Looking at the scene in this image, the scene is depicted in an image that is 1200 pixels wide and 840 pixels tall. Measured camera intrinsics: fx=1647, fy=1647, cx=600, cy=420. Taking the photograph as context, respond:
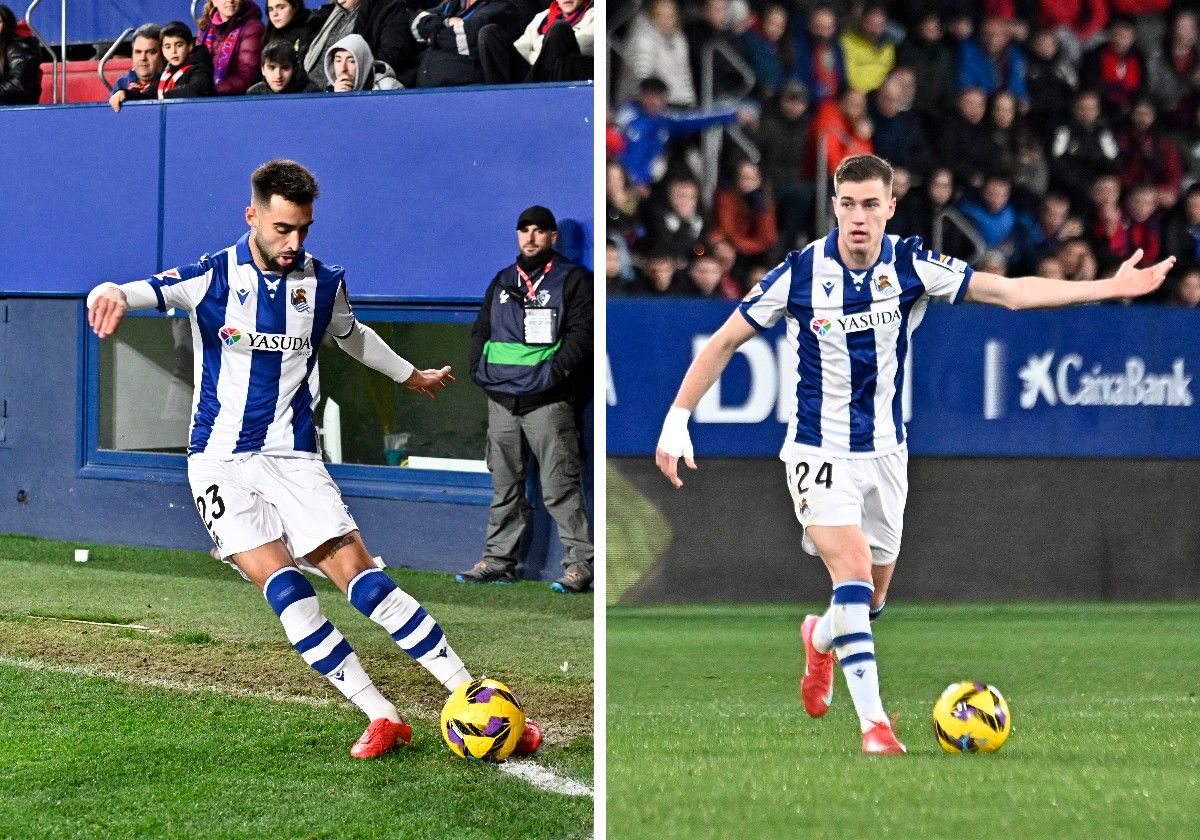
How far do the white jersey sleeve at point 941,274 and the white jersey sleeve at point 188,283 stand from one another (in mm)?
2040

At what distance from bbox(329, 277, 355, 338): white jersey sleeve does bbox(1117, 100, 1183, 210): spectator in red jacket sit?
5.23 m

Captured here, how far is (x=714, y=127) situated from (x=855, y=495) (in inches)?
164

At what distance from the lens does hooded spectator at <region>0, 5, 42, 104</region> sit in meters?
10.1

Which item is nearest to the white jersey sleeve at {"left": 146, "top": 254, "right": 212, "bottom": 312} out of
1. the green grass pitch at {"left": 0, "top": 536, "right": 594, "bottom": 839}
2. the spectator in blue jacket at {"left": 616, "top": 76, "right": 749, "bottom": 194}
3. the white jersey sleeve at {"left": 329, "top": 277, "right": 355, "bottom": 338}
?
the white jersey sleeve at {"left": 329, "top": 277, "right": 355, "bottom": 338}

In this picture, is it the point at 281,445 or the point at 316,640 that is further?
the point at 281,445

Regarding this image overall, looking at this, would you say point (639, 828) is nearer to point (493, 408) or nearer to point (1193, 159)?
point (493, 408)

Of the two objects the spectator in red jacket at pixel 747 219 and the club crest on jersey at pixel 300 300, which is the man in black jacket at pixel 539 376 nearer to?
the spectator in red jacket at pixel 747 219

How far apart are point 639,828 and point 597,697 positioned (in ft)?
1.39

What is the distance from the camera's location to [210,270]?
189 inches

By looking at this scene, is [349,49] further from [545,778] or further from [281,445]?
[545,778]

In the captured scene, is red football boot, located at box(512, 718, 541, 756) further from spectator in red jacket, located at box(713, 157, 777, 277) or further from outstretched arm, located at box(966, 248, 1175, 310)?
spectator in red jacket, located at box(713, 157, 777, 277)

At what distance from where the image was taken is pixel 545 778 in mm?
4328

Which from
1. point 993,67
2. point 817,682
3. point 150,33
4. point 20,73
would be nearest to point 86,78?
point 20,73

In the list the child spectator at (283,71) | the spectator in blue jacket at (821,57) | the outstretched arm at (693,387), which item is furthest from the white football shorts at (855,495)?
the child spectator at (283,71)
